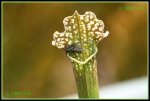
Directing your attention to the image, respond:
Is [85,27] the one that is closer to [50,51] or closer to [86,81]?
[86,81]

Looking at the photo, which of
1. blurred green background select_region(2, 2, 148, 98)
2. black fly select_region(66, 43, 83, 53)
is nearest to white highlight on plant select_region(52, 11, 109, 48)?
black fly select_region(66, 43, 83, 53)

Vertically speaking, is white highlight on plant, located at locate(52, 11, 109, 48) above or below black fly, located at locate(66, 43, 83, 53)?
above

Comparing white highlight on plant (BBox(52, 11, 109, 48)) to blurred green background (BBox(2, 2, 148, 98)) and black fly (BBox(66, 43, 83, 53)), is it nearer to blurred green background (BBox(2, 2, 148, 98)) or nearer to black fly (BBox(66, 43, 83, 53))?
black fly (BBox(66, 43, 83, 53))

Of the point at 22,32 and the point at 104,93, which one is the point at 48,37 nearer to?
the point at 22,32

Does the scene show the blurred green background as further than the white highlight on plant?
Yes

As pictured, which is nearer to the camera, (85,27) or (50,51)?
(85,27)

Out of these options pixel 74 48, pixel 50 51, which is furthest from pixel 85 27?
pixel 50 51

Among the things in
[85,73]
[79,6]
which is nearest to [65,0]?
[79,6]

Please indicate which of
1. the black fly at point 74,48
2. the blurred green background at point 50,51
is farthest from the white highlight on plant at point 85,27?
the blurred green background at point 50,51
